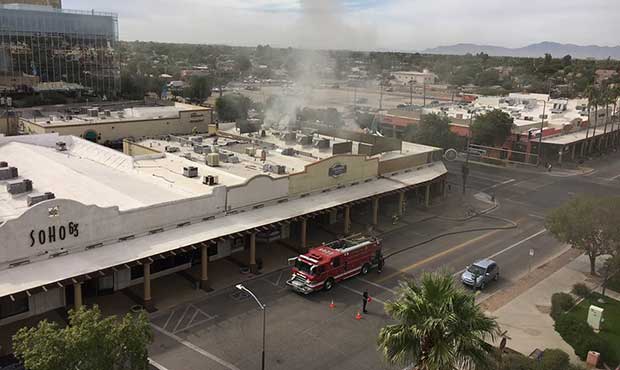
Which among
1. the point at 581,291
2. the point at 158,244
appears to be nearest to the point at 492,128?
the point at 581,291

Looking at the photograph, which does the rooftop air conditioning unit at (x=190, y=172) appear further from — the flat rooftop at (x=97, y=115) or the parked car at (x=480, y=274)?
the parked car at (x=480, y=274)

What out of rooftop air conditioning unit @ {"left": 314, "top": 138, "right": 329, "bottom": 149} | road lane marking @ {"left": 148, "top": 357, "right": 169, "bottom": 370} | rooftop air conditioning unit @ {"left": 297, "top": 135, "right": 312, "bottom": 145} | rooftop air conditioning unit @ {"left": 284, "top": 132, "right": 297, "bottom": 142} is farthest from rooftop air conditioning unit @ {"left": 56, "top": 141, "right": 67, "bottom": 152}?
road lane marking @ {"left": 148, "top": 357, "right": 169, "bottom": 370}

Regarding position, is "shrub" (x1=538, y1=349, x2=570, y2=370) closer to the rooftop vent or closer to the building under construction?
the rooftop vent

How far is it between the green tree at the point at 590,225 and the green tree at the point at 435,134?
34400 mm

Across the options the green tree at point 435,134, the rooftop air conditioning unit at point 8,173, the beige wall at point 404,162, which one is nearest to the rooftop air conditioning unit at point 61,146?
the rooftop air conditioning unit at point 8,173

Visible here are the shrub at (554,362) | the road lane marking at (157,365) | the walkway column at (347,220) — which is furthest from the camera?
the walkway column at (347,220)

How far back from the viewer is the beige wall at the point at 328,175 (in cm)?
3784

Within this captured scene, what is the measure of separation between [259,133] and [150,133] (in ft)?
34.1

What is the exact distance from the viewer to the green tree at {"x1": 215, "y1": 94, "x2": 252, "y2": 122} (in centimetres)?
7506

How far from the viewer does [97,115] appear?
56062 mm

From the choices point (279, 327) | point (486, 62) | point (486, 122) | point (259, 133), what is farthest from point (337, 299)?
point (486, 62)

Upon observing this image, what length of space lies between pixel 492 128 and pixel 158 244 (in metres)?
53.0

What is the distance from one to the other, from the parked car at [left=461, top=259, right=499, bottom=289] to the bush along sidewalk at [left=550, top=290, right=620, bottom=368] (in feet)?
13.7

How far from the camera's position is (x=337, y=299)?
29844 mm
